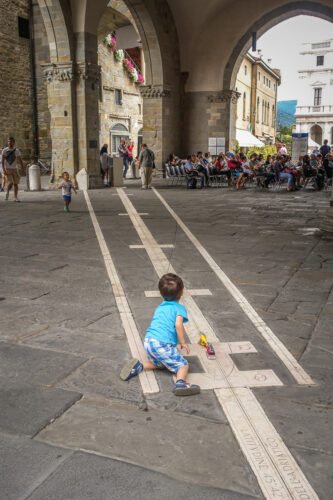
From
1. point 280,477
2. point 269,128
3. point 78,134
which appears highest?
point 269,128

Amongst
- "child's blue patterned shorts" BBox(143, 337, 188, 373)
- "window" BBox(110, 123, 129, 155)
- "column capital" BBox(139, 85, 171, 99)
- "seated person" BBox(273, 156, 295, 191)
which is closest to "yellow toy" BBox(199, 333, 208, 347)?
"child's blue patterned shorts" BBox(143, 337, 188, 373)

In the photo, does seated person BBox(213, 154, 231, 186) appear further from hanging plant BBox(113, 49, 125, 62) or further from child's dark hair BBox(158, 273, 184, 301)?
child's dark hair BBox(158, 273, 184, 301)

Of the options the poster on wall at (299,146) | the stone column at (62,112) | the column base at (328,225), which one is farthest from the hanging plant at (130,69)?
the column base at (328,225)

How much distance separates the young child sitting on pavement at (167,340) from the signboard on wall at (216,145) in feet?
57.9

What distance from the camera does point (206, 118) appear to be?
2011 centimetres

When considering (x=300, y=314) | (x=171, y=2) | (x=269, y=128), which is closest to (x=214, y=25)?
(x=171, y=2)

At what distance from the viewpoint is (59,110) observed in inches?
559

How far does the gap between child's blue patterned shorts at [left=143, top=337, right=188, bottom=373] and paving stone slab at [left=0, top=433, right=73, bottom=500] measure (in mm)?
897

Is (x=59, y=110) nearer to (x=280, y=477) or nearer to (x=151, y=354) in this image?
(x=151, y=354)

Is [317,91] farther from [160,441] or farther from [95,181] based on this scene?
[160,441]

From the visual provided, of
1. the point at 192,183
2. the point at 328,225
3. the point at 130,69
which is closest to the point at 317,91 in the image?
the point at 130,69

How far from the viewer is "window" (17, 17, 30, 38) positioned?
20766 mm

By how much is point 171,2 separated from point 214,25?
208 centimetres

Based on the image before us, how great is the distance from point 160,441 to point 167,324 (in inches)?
35.7
